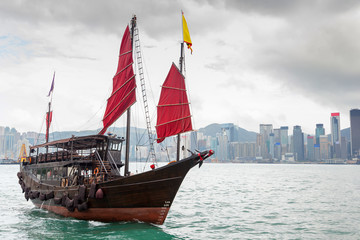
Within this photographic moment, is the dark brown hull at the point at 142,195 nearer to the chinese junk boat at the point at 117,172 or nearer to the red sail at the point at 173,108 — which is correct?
the chinese junk boat at the point at 117,172

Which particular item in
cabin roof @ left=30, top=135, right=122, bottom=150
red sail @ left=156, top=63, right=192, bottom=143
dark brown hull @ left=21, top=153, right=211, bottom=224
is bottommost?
dark brown hull @ left=21, top=153, right=211, bottom=224

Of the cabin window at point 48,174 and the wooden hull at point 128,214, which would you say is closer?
the wooden hull at point 128,214

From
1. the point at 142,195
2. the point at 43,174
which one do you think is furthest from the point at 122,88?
the point at 43,174

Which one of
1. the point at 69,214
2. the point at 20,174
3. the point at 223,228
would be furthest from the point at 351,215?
the point at 20,174

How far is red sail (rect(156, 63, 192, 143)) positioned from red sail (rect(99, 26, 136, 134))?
2.08 meters

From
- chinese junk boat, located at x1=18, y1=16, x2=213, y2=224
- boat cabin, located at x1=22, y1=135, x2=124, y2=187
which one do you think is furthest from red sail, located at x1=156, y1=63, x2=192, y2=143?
boat cabin, located at x1=22, y1=135, x2=124, y2=187

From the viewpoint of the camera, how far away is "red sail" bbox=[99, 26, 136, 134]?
20828mm

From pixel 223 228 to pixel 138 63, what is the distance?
12.1 meters

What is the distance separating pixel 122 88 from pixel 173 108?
4.01 m

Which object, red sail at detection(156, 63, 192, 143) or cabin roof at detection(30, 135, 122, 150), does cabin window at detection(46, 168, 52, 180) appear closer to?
cabin roof at detection(30, 135, 122, 150)

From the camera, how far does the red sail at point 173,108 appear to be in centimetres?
2014

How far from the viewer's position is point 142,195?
54.5 feet

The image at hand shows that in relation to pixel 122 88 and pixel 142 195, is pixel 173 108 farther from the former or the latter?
pixel 142 195

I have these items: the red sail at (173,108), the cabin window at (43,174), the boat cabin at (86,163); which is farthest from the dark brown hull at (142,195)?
the cabin window at (43,174)
